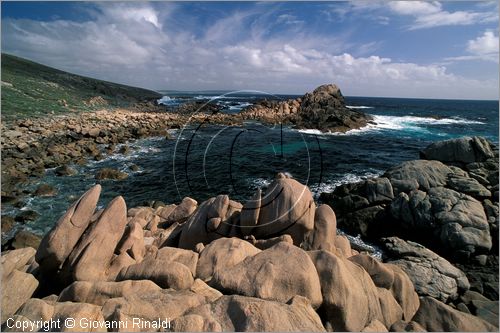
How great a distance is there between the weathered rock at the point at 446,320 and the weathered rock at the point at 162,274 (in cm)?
770

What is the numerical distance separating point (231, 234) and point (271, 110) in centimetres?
5891

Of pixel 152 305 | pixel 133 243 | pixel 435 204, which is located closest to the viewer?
pixel 152 305

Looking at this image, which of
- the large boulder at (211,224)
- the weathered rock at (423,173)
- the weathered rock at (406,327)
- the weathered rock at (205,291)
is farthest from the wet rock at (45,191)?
the weathered rock at (423,173)

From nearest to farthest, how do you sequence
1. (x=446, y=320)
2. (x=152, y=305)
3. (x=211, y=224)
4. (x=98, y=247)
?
(x=152, y=305)
(x=446, y=320)
(x=98, y=247)
(x=211, y=224)

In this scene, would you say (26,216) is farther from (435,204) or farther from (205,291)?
(435,204)

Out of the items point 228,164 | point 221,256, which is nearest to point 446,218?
point 221,256

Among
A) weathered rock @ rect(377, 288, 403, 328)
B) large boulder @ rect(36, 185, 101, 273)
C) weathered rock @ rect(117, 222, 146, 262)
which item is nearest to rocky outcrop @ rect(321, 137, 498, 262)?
weathered rock @ rect(377, 288, 403, 328)

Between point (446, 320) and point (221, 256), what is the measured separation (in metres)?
7.46

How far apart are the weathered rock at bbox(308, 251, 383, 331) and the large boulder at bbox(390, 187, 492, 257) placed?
10336 millimetres

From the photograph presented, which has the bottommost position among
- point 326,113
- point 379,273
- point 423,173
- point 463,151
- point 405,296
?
point 405,296

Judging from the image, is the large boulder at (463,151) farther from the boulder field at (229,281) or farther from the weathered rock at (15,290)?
the weathered rock at (15,290)

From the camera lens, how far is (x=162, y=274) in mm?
8312

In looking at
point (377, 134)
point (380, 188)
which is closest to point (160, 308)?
point (380, 188)

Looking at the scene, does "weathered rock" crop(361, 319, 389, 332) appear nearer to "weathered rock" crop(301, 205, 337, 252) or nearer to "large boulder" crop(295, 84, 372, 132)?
"weathered rock" crop(301, 205, 337, 252)
